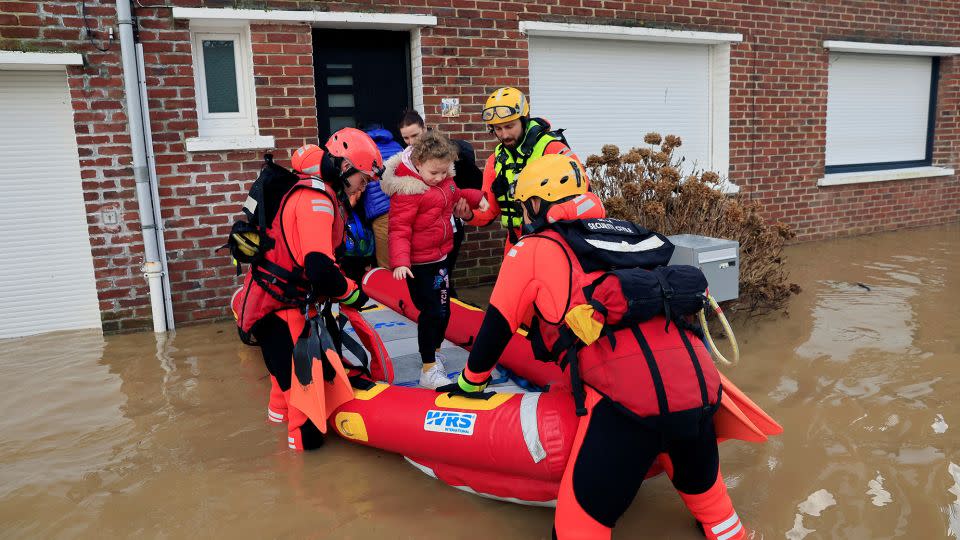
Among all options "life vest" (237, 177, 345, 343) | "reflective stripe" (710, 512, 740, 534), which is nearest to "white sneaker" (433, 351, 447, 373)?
"life vest" (237, 177, 345, 343)

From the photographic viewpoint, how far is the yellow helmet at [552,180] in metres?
2.93

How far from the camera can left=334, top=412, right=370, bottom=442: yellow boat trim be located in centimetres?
356

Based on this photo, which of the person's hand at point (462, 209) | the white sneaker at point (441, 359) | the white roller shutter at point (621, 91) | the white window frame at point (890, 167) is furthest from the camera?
the white window frame at point (890, 167)

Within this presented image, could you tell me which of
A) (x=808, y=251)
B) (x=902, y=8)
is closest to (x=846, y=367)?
(x=808, y=251)


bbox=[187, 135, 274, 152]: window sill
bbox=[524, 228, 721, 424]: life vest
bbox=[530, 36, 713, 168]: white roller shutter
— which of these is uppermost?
bbox=[530, 36, 713, 168]: white roller shutter

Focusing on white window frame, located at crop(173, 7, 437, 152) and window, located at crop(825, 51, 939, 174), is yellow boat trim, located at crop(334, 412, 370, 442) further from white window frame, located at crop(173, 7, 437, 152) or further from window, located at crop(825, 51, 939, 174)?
window, located at crop(825, 51, 939, 174)

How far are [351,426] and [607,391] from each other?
60.8 inches

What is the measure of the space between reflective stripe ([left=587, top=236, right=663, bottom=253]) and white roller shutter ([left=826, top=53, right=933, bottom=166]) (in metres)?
7.92

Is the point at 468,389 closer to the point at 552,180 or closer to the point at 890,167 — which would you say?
the point at 552,180

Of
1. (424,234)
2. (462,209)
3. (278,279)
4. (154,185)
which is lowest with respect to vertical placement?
(278,279)

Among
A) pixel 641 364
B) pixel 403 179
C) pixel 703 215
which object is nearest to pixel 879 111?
pixel 703 215

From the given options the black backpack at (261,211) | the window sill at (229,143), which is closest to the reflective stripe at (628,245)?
the black backpack at (261,211)

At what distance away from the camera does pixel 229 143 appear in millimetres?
5984

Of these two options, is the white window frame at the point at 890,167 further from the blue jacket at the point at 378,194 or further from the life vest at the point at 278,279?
the life vest at the point at 278,279
